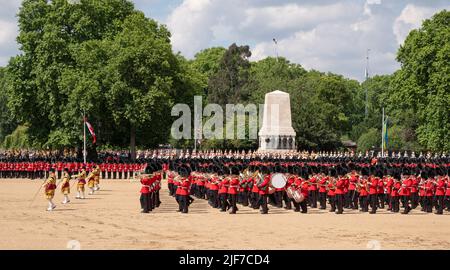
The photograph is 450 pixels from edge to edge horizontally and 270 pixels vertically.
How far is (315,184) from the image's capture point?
29625mm

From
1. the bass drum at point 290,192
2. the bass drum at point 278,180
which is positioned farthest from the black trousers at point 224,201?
the bass drum at point 290,192

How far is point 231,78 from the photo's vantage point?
314ft

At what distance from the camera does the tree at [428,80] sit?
57.0 metres

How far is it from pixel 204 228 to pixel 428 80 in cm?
4173

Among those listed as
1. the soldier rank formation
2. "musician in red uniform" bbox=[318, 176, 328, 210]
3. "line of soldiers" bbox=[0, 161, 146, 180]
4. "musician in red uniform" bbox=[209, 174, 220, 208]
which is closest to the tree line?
"line of soldiers" bbox=[0, 161, 146, 180]

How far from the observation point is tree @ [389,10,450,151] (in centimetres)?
5697

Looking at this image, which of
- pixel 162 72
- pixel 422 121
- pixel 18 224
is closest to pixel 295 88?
pixel 422 121

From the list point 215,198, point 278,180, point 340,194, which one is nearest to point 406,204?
point 340,194

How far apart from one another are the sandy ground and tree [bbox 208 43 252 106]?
61717mm

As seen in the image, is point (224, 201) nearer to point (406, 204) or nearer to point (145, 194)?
point (145, 194)

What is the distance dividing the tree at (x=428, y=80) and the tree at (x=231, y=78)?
2992 centimetres

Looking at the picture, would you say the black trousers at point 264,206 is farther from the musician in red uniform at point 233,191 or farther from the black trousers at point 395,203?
the black trousers at point 395,203
